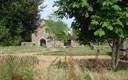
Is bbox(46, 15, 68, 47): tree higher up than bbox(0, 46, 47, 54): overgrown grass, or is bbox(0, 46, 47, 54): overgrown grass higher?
bbox(46, 15, 68, 47): tree

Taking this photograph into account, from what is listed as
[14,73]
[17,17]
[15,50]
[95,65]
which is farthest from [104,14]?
[15,50]

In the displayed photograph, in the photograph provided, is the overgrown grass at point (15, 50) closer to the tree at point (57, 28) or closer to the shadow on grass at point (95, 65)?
the tree at point (57, 28)

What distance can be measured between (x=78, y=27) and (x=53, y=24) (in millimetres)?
17403

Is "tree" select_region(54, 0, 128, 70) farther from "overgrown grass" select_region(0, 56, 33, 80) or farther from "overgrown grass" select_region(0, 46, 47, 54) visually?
"overgrown grass" select_region(0, 46, 47, 54)

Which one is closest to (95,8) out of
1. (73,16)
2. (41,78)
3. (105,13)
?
(105,13)

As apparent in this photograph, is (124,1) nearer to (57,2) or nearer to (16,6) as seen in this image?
(57,2)

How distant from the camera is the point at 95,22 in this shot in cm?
472

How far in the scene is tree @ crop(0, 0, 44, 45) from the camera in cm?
743

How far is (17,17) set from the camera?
830cm

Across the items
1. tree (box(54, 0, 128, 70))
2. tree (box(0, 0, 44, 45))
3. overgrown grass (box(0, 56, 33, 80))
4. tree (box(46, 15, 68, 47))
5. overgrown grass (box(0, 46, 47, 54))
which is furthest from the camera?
tree (box(46, 15, 68, 47))

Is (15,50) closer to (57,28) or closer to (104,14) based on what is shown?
(57,28)

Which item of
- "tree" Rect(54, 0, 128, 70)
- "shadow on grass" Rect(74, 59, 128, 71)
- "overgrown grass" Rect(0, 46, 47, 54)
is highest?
"tree" Rect(54, 0, 128, 70)

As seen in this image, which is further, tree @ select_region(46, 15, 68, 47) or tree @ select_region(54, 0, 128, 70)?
tree @ select_region(46, 15, 68, 47)

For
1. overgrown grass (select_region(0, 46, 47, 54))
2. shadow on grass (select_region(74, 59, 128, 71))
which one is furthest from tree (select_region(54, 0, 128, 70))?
overgrown grass (select_region(0, 46, 47, 54))
